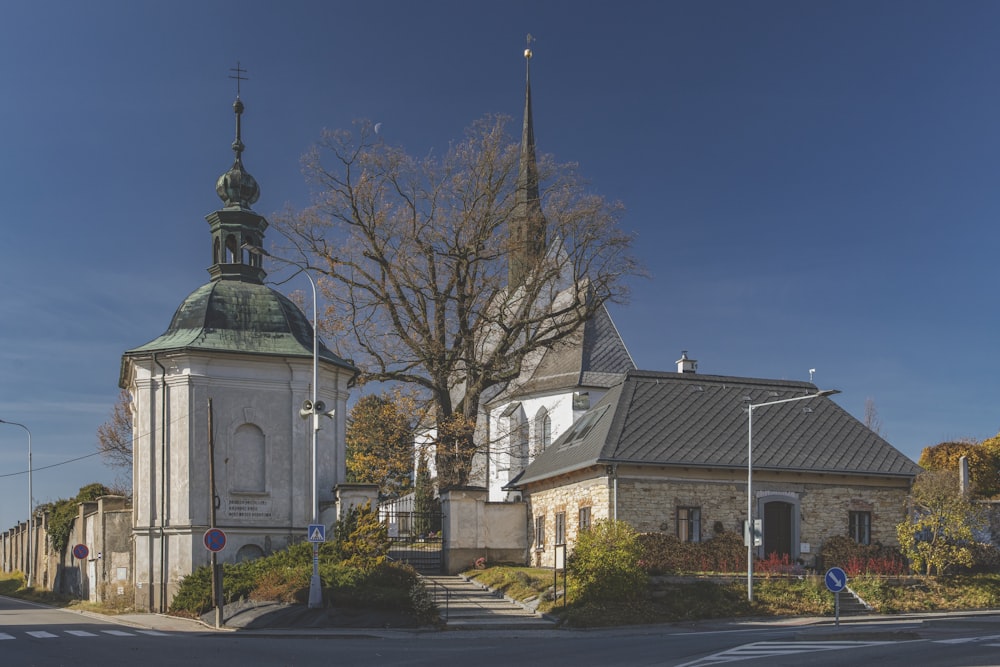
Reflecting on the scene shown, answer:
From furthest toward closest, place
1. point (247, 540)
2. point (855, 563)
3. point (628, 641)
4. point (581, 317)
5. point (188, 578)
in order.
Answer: point (581, 317), point (855, 563), point (247, 540), point (188, 578), point (628, 641)

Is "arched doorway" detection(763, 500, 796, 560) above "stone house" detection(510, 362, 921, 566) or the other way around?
the other way around

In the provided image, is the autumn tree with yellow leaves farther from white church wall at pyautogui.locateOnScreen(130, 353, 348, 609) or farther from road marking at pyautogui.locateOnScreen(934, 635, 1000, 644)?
road marking at pyautogui.locateOnScreen(934, 635, 1000, 644)

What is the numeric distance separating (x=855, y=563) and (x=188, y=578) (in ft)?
63.9

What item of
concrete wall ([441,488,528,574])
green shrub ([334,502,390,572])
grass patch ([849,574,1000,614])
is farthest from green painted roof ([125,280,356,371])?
grass patch ([849,574,1000,614])

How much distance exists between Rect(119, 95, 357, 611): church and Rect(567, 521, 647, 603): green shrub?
776 cm

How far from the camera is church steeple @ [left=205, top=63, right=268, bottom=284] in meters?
33.6

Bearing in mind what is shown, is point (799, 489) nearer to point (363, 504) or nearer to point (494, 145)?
point (363, 504)

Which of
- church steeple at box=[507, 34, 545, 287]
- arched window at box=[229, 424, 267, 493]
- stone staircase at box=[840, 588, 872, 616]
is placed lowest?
stone staircase at box=[840, 588, 872, 616]

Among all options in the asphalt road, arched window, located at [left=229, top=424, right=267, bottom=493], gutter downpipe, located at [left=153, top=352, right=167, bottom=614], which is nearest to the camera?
the asphalt road

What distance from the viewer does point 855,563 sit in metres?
31.5

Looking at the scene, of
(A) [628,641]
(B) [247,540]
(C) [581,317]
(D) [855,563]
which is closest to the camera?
(A) [628,641]

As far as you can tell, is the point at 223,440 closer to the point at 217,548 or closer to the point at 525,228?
the point at 217,548

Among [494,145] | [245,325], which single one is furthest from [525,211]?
[245,325]

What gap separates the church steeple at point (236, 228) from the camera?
33562mm
